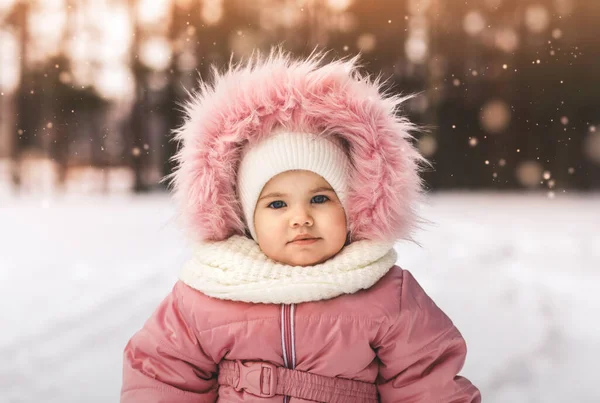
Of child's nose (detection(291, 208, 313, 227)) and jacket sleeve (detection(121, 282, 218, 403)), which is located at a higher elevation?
child's nose (detection(291, 208, 313, 227))

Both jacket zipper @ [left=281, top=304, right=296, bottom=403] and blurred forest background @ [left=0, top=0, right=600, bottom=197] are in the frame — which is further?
blurred forest background @ [left=0, top=0, right=600, bottom=197]

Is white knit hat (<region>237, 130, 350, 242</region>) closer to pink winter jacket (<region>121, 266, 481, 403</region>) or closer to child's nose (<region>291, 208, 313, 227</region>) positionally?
child's nose (<region>291, 208, 313, 227</region>)

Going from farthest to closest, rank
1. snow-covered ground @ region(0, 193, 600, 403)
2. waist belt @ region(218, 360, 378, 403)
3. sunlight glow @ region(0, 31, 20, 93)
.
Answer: sunlight glow @ region(0, 31, 20, 93) → snow-covered ground @ region(0, 193, 600, 403) → waist belt @ region(218, 360, 378, 403)

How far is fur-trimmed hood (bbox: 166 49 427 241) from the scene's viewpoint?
1267 mm

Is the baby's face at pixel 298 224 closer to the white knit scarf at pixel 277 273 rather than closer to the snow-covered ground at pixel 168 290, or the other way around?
the white knit scarf at pixel 277 273

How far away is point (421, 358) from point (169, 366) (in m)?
0.53

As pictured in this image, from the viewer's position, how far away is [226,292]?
1.19 metres

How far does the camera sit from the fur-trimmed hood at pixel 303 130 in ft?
4.16

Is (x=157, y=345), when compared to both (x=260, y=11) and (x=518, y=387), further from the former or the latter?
(x=260, y=11)

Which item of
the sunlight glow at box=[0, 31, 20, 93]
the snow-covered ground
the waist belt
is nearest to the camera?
the waist belt

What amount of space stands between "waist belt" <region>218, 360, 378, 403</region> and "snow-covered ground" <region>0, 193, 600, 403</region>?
0.38 metres

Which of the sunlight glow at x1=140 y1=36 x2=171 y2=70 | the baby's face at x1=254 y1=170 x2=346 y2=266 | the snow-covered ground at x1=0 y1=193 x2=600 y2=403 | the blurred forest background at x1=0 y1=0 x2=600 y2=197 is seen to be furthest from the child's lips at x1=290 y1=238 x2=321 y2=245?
the sunlight glow at x1=140 y1=36 x2=171 y2=70

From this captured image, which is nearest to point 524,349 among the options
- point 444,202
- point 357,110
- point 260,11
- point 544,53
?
point 357,110

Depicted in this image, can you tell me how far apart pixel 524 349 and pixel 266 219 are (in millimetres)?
1375
